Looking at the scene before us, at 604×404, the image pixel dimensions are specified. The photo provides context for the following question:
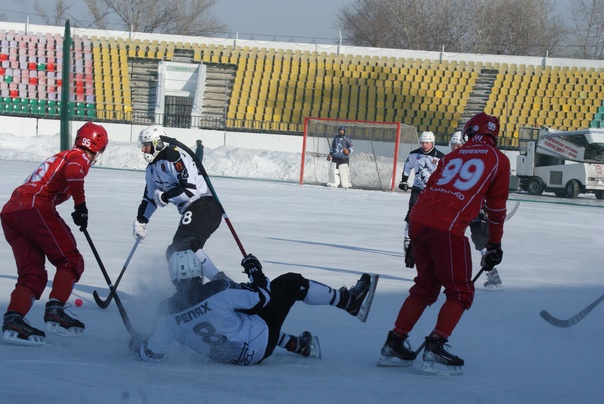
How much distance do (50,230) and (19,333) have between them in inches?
24.2

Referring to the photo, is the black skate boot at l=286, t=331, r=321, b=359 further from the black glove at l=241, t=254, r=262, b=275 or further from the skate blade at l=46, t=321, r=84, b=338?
the skate blade at l=46, t=321, r=84, b=338

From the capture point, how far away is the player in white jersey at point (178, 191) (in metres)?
6.48

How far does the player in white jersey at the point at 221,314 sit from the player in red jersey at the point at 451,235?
25.5 inches

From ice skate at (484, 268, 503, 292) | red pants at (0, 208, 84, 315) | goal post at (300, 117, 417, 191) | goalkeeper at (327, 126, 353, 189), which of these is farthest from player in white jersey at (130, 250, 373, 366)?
goal post at (300, 117, 417, 191)

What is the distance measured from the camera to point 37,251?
516 centimetres

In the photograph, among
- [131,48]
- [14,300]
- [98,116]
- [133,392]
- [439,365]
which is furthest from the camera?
[131,48]

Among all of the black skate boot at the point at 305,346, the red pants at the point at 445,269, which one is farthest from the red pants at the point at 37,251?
the red pants at the point at 445,269

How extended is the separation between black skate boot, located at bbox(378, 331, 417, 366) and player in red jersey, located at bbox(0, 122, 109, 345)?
6.00 feet

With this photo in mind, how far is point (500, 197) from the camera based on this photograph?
4758 mm

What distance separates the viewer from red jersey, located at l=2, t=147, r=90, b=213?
5.07m

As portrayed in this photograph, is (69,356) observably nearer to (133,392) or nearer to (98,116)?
(133,392)

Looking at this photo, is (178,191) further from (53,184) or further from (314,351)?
(314,351)

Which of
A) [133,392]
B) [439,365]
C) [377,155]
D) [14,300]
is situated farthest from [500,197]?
[377,155]

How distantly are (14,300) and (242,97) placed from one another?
2688 cm
